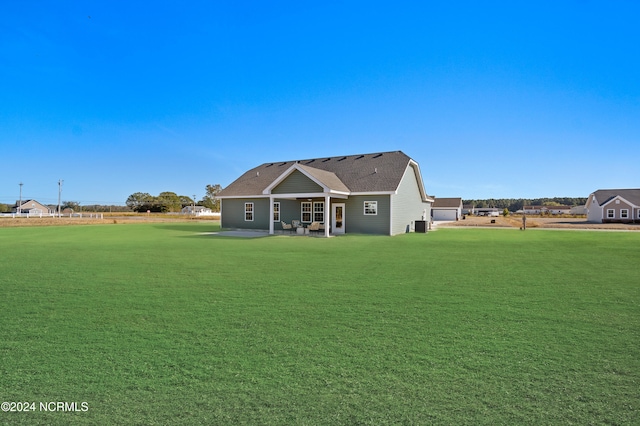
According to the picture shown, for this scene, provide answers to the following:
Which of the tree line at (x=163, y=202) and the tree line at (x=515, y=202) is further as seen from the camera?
the tree line at (x=515, y=202)

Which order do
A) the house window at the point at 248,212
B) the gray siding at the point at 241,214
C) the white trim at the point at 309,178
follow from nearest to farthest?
the white trim at the point at 309,178, the gray siding at the point at 241,214, the house window at the point at 248,212

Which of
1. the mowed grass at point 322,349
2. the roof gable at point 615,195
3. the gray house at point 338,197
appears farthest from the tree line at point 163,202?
the mowed grass at point 322,349

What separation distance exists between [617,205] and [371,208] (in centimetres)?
4032

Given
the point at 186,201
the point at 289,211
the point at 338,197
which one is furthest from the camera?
the point at 186,201

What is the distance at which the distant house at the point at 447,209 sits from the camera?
57.8m

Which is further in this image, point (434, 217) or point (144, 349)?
point (434, 217)

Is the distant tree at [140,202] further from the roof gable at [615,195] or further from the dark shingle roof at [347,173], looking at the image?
the roof gable at [615,195]

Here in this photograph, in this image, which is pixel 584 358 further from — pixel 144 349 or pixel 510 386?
pixel 144 349

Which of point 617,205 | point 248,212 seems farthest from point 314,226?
point 617,205

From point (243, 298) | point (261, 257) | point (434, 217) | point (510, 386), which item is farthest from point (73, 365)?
point (434, 217)

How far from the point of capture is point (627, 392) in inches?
123

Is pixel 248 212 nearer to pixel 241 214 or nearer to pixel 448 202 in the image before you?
pixel 241 214

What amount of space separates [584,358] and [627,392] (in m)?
0.66

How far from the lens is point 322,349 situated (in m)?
3.96
